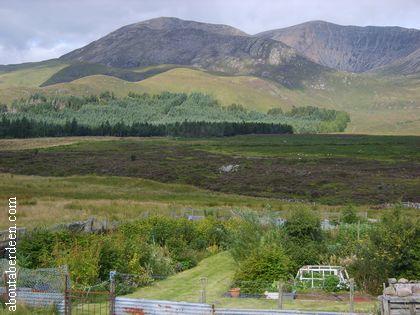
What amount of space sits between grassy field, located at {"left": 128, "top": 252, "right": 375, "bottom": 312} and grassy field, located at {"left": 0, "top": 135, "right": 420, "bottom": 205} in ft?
133

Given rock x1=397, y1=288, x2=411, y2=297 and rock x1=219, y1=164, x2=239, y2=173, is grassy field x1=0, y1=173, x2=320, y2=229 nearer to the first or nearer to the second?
rock x1=397, y1=288, x2=411, y2=297

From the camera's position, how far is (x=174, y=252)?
94.8 feet

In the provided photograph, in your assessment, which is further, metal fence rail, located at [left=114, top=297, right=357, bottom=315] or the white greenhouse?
the white greenhouse

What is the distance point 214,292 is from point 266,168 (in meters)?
85.1

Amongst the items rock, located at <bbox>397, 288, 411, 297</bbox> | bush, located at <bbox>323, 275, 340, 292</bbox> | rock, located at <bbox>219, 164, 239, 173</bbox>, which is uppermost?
rock, located at <bbox>397, 288, 411, 297</bbox>

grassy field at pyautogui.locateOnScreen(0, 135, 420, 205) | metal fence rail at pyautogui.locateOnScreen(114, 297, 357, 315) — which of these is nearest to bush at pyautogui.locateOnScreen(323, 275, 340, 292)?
metal fence rail at pyautogui.locateOnScreen(114, 297, 357, 315)

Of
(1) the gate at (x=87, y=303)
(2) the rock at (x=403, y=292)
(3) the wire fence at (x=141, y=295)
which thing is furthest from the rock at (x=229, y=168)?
(2) the rock at (x=403, y=292)

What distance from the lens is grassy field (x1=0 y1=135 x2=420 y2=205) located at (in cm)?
8181

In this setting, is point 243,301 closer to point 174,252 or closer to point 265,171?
point 174,252

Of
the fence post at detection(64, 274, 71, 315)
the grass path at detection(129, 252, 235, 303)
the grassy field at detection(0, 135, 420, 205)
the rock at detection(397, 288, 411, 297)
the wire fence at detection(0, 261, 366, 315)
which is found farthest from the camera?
the grassy field at detection(0, 135, 420, 205)

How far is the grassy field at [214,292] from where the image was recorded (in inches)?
785

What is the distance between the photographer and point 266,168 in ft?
351

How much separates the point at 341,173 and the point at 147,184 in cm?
3482

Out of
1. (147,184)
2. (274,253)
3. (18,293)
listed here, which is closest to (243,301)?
(274,253)
